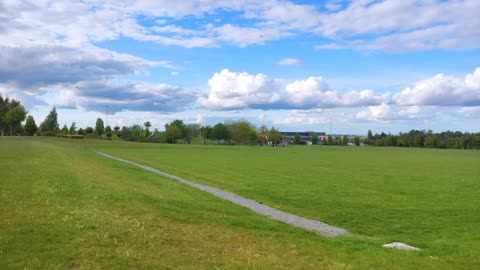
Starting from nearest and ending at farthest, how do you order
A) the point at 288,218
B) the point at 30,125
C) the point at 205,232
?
the point at 205,232 < the point at 288,218 < the point at 30,125

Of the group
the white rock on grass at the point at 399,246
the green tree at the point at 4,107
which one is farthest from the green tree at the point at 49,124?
the white rock on grass at the point at 399,246

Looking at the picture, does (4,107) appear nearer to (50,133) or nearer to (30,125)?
(30,125)

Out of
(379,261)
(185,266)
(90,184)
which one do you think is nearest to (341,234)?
(379,261)

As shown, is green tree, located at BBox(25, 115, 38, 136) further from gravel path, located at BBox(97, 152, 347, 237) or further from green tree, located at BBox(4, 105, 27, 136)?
gravel path, located at BBox(97, 152, 347, 237)

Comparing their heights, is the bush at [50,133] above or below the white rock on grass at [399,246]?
above

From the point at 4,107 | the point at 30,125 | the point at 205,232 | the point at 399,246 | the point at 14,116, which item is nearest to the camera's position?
the point at 205,232

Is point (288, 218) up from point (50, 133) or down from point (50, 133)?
down

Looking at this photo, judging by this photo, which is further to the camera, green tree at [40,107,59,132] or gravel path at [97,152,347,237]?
green tree at [40,107,59,132]

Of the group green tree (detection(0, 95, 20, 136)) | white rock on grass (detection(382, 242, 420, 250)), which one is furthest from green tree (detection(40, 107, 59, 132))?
white rock on grass (detection(382, 242, 420, 250))

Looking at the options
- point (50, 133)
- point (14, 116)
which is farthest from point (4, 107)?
point (50, 133)

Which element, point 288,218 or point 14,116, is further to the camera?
point 14,116

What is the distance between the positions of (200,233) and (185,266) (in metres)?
4.13

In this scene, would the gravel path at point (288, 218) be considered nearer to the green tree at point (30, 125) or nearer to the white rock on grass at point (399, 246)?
the white rock on grass at point (399, 246)

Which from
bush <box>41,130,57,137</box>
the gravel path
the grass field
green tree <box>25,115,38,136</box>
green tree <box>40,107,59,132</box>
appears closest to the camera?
the grass field
